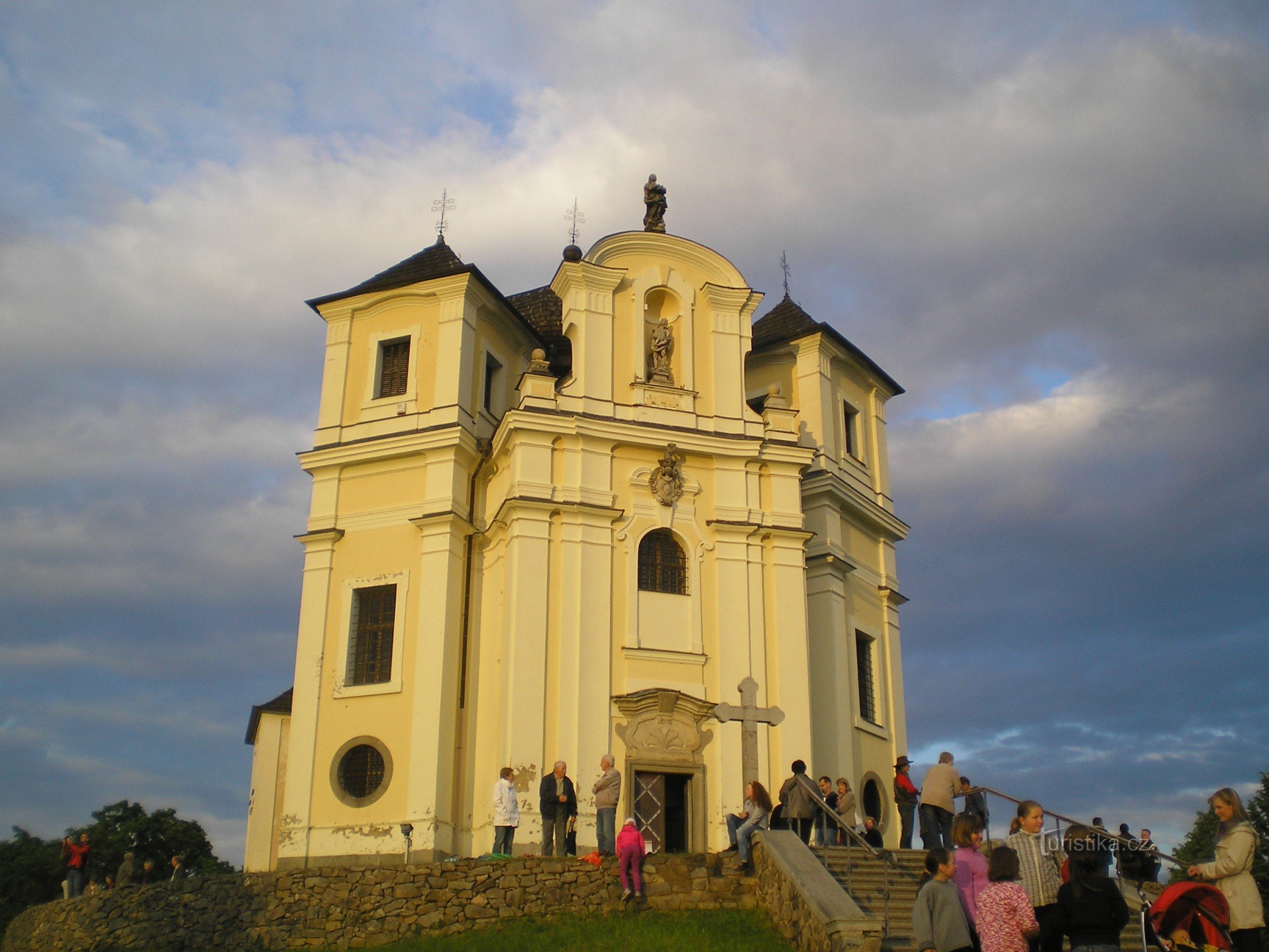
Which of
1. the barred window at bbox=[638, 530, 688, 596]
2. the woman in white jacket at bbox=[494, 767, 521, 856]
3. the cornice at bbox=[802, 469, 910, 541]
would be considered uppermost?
the cornice at bbox=[802, 469, 910, 541]

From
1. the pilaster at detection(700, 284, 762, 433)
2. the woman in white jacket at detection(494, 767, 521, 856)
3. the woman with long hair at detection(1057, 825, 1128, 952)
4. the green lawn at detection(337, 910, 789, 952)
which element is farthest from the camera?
the pilaster at detection(700, 284, 762, 433)

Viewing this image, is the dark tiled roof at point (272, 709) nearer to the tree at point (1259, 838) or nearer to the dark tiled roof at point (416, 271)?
the dark tiled roof at point (416, 271)

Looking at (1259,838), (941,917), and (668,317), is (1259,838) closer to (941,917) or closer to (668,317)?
(668,317)

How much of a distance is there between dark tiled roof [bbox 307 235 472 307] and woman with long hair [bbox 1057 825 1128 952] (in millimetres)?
20370

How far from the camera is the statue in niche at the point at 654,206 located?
2853 centimetres

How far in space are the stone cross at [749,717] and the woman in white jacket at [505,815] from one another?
11.3 ft

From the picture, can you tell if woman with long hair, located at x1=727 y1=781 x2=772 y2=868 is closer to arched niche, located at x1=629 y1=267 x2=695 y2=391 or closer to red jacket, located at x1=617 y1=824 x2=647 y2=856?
red jacket, located at x1=617 y1=824 x2=647 y2=856

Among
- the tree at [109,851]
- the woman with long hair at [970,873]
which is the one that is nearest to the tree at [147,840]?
the tree at [109,851]

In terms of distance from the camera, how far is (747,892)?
55.0 ft

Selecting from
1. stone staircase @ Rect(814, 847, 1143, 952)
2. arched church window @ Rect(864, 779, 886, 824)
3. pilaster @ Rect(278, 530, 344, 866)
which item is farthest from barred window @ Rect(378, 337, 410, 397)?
stone staircase @ Rect(814, 847, 1143, 952)

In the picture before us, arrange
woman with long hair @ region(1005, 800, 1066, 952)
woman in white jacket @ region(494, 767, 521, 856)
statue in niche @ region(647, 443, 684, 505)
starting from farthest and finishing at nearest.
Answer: statue in niche @ region(647, 443, 684, 505) → woman in white jacket @ region(494, 767, 521, 856) → woman with long hair @ region(1005, 800, 1066, 952)

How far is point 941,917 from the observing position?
Result: 349 inches

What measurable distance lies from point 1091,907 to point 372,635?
18501 millimetres

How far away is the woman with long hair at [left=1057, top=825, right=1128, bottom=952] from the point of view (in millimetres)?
8133
